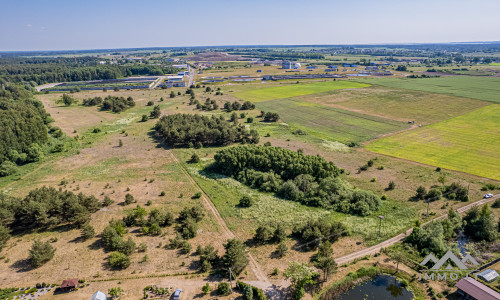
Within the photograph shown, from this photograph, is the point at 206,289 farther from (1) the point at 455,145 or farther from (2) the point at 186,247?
(1) the point at 455,145

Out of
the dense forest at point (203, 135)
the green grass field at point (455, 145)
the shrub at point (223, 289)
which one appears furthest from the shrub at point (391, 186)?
the shrub at point (223, 289)

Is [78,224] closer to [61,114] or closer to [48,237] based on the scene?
[48,237]

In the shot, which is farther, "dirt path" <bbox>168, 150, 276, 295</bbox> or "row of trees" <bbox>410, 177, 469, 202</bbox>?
"row of trees" <bbox>410, 177, 469, 202</bbox>

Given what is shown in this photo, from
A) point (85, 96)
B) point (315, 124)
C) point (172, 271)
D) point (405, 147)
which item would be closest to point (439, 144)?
point (405, 147)

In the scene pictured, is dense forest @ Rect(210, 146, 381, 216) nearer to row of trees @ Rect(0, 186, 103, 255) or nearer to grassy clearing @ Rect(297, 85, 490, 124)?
row of trees @ Rect(0, 186, 103, 255)

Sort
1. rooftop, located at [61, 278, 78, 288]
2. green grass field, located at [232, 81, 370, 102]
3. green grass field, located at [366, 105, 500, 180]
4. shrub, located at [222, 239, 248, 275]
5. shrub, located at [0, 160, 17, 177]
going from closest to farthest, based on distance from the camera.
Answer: rooftop, located at [61, 278, 78, 288], shrub, located at [222, 239, 248, 275], shrub, located at [0, 160, 17, 177], green grass field, located at [366, 105, 500, 180], green grass field, located at [232, 81, 370, 102]

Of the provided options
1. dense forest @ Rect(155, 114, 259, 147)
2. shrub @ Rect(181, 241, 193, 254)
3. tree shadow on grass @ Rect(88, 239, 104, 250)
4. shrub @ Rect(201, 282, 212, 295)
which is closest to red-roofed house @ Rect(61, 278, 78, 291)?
tree shadow on grass @ Rect(88, 239, 104, 250)

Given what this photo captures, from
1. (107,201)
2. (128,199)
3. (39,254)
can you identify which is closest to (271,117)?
(128,199)
